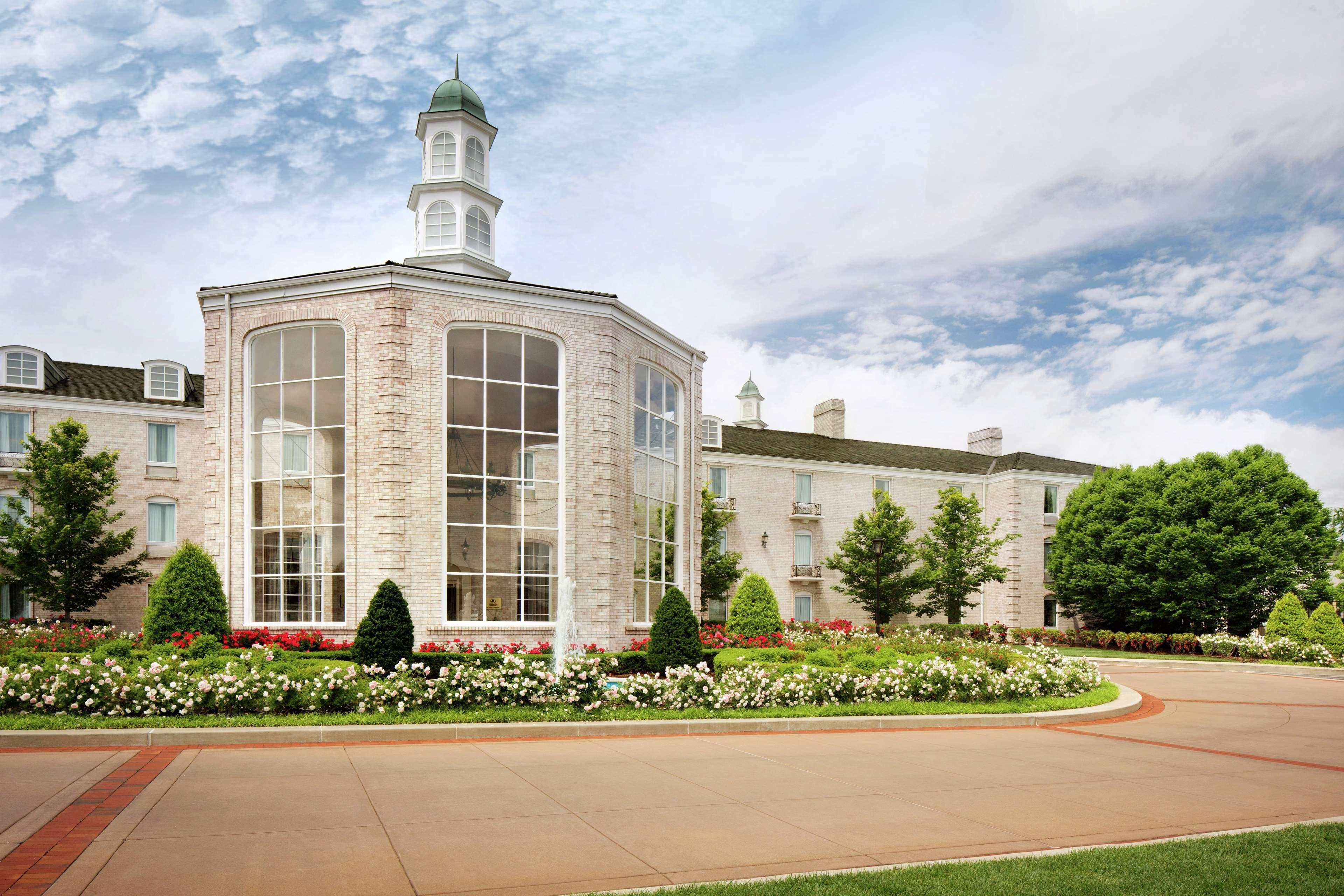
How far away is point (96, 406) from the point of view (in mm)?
33500

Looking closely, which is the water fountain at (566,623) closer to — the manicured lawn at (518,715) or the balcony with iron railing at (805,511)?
the manicured lawn at (518,715)

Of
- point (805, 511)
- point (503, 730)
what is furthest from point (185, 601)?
point (805, 511)

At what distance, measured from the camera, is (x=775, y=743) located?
12.2 m

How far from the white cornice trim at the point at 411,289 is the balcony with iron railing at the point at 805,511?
22.7 metres

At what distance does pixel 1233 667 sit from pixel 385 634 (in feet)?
89.0

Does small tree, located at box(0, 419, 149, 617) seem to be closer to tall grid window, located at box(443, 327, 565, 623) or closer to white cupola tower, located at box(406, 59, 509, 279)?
white cupola tower, located at box(406, 59, 509, 279)

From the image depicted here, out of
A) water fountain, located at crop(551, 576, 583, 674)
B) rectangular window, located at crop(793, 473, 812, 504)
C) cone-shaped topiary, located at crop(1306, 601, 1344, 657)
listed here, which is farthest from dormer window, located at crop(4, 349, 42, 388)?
cone-shaped topiary, located at crop(1306, 601, 1344, 657)

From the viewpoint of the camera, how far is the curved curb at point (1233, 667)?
89.4 ft

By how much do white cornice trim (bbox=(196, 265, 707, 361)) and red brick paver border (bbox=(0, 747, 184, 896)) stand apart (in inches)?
498

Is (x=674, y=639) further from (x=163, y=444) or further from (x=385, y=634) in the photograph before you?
(x=163, y=444)

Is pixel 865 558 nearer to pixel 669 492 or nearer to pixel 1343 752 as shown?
pixel 669 492

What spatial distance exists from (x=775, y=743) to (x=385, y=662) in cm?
661

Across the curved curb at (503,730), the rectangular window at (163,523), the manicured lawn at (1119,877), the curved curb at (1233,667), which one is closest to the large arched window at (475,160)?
the rectangular window at (163,523)

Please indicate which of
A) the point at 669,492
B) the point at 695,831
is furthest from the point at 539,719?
the point at 669,492
